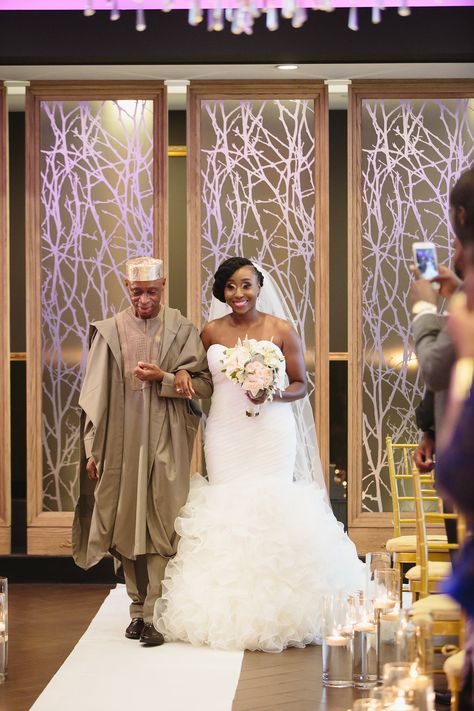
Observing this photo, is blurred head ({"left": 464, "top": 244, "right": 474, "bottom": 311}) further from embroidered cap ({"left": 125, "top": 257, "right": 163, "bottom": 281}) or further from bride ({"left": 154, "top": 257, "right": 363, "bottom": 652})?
embroidered cap ({"left": 125, "top": 257, "right": 163, "bottom": 281})

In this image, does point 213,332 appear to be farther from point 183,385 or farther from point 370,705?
point 370,705

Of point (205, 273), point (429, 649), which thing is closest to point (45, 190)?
point (205, 273)

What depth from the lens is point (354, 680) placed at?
15.4 ft

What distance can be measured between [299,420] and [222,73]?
8.57 ft

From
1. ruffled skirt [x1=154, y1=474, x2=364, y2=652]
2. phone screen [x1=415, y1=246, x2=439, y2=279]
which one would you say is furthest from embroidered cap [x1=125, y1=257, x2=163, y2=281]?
phone screen [x1=415, y1=246, x2=439, y2=279]

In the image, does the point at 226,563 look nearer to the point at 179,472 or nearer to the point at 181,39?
the point at 179,472

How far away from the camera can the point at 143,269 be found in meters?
5.62

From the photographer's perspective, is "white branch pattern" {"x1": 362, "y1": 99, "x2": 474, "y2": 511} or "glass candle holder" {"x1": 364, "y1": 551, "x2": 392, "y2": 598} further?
"white branch pattern" {"x1": 362, "y1": 99, "x2": 474, "y2": 511}

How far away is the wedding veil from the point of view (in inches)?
247

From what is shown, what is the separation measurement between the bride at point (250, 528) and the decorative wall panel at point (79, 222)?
5.91 feet

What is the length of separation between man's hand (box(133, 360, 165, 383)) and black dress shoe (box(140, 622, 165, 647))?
4.02 ft

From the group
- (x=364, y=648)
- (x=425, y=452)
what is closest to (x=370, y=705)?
(x=425, y=452)

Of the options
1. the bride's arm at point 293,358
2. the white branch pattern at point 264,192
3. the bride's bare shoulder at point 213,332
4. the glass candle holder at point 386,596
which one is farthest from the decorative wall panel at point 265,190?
the glass candle holder at point 386,596

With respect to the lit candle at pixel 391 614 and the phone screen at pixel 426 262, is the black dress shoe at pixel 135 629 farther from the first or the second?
the phone screen at pixel 426 262
